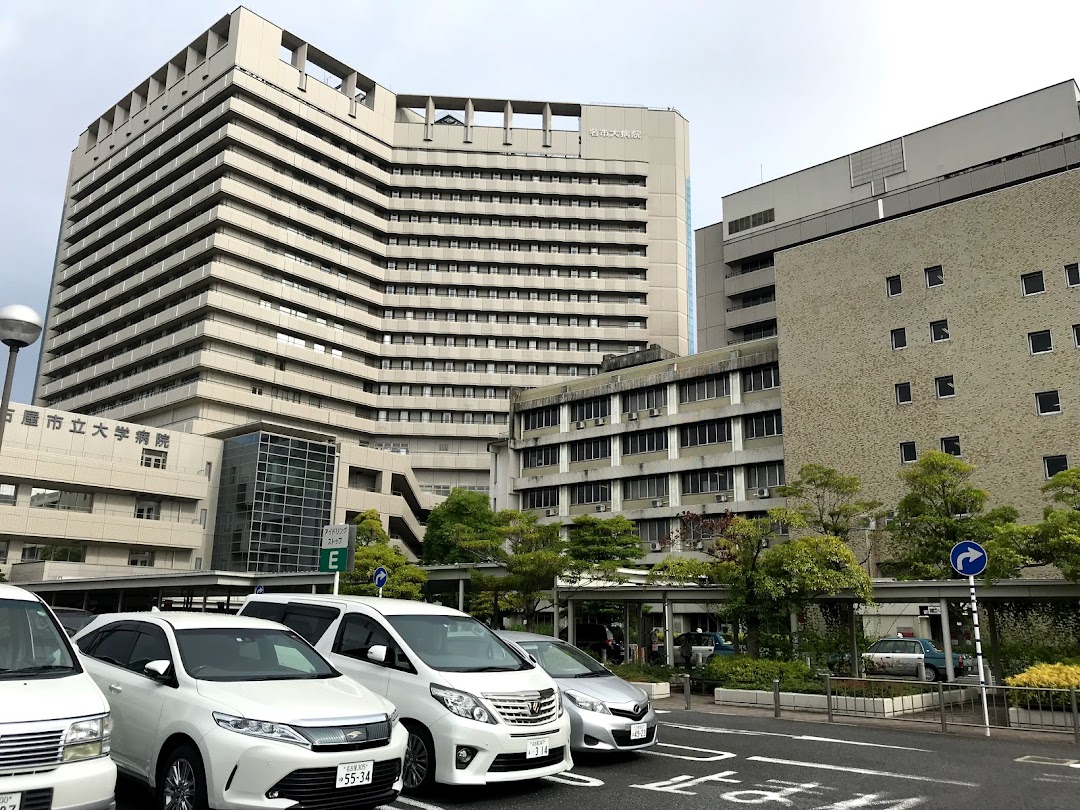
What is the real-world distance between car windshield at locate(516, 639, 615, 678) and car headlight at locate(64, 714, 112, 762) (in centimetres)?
617

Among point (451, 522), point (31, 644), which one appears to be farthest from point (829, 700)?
point (451, 522)

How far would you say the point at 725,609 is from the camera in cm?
2209

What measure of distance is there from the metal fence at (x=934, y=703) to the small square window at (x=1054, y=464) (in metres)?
21.7

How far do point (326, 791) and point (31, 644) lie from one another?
2.65 metres

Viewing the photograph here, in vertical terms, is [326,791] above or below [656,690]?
above

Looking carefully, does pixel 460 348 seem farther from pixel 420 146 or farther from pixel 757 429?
pixel 757 429

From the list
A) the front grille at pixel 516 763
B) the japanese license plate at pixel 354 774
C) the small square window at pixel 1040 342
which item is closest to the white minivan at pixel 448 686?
the front grille at pixel 516 763

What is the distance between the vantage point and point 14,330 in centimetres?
1085

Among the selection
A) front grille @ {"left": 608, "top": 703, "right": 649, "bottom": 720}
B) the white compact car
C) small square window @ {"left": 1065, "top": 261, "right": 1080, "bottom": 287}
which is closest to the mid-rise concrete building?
small square window @ {"left": 1065, "top": 261, "right": 1080, "bottom": 287}

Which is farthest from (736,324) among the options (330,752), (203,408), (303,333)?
(330,752)

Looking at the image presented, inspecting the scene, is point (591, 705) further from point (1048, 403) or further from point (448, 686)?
point (1048, 403)

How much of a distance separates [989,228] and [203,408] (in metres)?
53.9

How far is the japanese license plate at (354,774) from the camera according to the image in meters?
6.66

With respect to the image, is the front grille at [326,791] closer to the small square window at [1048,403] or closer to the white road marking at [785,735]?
the white road marking at [785,735]
